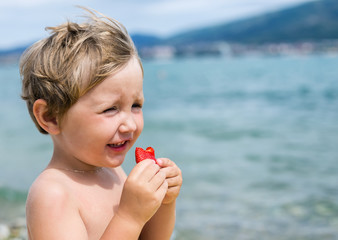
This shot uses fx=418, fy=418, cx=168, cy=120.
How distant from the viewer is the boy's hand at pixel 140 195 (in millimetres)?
1539

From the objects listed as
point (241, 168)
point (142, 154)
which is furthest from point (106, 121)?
point (241, 168)

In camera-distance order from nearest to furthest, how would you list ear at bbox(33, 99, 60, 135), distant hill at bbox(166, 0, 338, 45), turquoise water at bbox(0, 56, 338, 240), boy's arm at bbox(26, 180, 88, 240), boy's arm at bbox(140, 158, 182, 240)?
boy's arm at bbox(26, 180, 88, 240) → ear at bbox(33, 99, 60, 135) → boy's arm at bbox(140, 158, 182, 240) → turquoise water at bbox(0, 56, 338, 240) → distant hill at bbox(166, 0, 338, 45)

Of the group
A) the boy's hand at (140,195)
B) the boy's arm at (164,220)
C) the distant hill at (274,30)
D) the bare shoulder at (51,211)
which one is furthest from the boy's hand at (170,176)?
the distant hill at (274,30)

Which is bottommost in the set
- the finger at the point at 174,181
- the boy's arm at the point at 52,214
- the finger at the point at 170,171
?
the boy's arm at the point at 52,214

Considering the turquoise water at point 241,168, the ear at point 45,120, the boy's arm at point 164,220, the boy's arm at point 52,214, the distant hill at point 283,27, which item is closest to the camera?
the boy's arm at point 52,214

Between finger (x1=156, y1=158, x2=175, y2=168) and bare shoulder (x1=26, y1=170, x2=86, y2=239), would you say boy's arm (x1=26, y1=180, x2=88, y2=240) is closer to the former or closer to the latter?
bare shoulder (x1=26, y1=170, x2=86, y2=239)

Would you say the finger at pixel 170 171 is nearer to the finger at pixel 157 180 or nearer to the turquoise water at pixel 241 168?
the finger at pixel 157 180

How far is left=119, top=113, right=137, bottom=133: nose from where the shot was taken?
5.29 ft

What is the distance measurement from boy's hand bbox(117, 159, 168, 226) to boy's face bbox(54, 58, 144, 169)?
5.9 inches

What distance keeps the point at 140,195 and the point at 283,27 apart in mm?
109230

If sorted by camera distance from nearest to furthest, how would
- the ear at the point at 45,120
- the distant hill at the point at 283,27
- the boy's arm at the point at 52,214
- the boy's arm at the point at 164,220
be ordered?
1. the boy's arm at the point at 52,214
2. the ear at the point at 45,120
3. the boy's arm at the point at 164,220
4. the distant hill at the point at 283,27

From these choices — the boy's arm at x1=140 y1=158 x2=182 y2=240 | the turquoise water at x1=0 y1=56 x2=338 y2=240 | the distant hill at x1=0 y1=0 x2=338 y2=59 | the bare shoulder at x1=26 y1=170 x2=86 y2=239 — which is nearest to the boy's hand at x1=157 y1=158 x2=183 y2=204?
the boy's arm at x1=140 y1=158 x2=182 y2=240

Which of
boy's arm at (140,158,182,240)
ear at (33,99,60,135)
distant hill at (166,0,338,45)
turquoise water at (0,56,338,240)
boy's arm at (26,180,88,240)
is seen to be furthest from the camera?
distant hill at (166,0,338,45)

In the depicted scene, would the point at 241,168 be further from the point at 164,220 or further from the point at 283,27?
the point at 283,27
